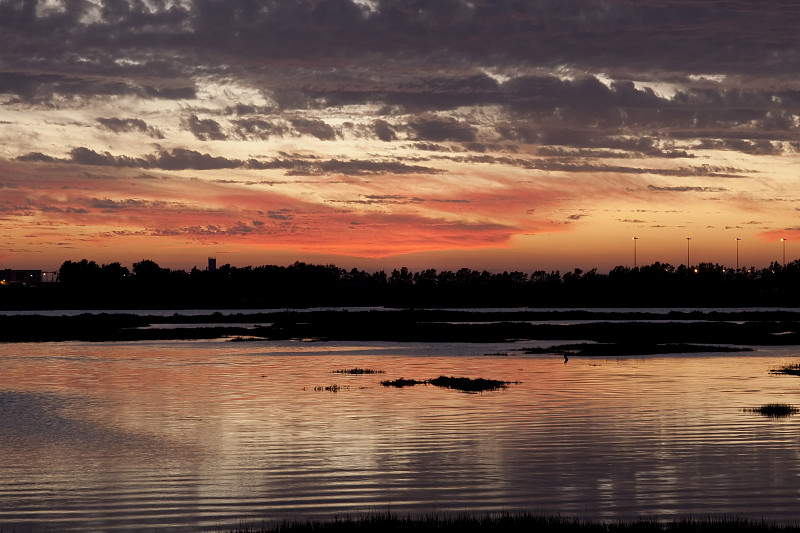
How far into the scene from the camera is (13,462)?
28.1 meters

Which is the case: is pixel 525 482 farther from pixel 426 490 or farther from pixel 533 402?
pixel 533 402

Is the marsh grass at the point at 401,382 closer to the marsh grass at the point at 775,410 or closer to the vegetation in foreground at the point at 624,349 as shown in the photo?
the marsh grass at the point at 775,410

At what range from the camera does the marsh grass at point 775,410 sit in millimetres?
36969

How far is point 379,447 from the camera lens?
98.2 ft

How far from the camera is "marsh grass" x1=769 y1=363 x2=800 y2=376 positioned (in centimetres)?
5613

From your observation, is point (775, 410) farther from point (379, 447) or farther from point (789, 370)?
point (789, 370)

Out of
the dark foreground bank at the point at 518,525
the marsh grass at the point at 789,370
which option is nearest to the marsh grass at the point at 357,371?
the marsh grass at the point at 789,370

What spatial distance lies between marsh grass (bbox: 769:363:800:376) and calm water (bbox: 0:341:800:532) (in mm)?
1076

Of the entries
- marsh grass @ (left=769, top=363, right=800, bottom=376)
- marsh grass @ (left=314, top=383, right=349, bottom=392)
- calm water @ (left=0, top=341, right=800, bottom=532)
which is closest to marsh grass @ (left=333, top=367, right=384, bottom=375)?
calm water @ (left=0, top=341, right=800, bottom=532)

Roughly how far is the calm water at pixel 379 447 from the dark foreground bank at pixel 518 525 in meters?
1.58

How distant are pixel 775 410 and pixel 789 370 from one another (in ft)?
70.2

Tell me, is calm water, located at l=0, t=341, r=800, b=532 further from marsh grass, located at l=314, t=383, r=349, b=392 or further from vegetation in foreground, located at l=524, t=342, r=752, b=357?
vegetation in foreground, located at l=524, t=342, r=752, b=357

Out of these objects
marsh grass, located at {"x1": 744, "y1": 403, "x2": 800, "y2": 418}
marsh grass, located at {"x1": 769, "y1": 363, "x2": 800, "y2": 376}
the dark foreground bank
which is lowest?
marsh grass, located at {"x1": 769, "y1": 363, "x2": 800, "y2": 376}

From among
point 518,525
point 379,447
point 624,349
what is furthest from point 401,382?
point 518,525
